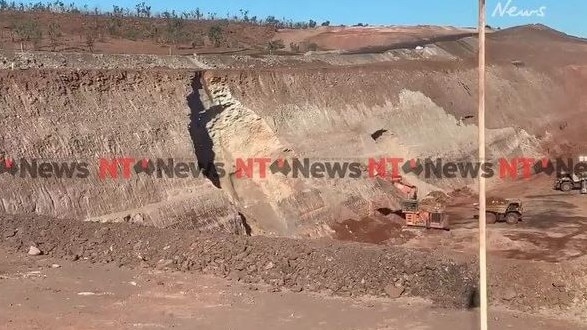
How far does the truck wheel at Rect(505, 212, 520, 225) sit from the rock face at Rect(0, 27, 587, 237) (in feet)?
15.0

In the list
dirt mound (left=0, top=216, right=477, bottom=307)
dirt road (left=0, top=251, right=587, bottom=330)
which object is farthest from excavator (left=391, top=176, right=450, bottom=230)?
dirt road (left=0, top=251, right=587, bottom=330)

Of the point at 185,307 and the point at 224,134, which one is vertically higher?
the point at 224,134

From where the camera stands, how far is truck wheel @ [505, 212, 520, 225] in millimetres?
27234

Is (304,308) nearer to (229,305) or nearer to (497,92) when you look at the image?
(229,305)

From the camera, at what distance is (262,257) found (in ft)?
46.3

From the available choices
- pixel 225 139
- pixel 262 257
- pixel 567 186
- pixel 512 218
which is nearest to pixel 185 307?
pixel 262 257

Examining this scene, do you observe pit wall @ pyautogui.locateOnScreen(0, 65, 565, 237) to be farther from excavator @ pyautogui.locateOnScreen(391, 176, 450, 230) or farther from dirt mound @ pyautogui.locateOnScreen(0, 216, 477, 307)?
dirt mound @ pyautogui.locateOnScreen(0, 216, 477, 307)

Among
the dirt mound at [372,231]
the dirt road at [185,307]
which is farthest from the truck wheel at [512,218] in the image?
the dirt road at [185,307]

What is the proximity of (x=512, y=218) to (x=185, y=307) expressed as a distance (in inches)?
722

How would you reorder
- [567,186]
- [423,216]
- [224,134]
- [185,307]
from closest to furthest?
[185,307], [224,134], [423,216], [567,186]

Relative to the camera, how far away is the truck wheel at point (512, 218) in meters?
27.2

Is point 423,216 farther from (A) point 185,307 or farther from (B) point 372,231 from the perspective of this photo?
(A) point 185,307

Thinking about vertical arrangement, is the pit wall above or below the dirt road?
above

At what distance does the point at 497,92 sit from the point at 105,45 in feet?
99.8
